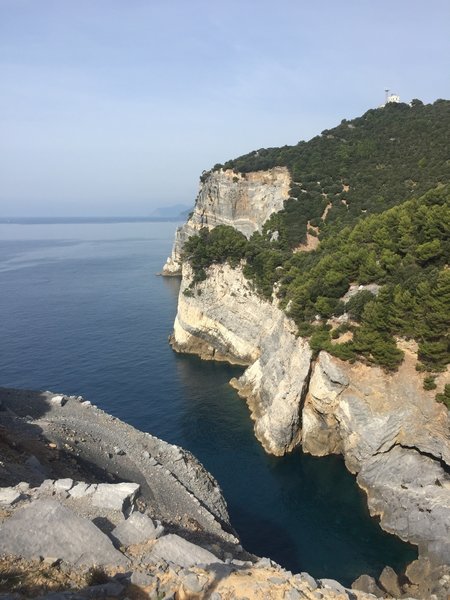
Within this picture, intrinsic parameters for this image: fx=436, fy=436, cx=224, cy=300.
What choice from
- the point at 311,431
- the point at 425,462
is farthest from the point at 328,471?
the point at 425,462

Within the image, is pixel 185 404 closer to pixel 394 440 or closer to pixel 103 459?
pixel 103 459

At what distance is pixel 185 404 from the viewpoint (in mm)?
48469

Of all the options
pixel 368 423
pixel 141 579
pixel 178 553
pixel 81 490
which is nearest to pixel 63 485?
pixel 81 490

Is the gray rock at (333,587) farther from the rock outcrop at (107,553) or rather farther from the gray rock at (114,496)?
the gray rock at (114,496)

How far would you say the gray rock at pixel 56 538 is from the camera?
13.9 meters

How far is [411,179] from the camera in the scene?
57875mm

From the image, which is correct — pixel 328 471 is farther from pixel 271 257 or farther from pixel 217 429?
pixel 271 257

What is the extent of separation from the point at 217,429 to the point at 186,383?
11.4 meters

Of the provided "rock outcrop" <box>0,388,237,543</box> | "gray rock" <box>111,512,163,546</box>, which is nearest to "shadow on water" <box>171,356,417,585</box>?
"rock outcrop" <box>0,388,237,543</box>

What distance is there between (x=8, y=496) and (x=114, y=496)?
393 cm

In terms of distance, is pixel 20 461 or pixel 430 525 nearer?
pixel 20 461

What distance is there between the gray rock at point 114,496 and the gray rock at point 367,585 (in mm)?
14548

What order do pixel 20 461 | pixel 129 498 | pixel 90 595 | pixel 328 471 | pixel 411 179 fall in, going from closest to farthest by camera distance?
pixel 90 595 → pixel 129 498 → pixel 20 461 → pixel 328 471 → pixel 411 179

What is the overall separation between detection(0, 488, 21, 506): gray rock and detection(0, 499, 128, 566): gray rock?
1236mm
